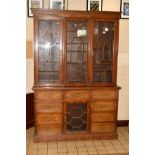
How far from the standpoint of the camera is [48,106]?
3818 millimetres

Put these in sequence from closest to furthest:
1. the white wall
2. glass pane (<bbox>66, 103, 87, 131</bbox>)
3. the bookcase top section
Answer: the bookcase top section → glass pane (<bbox>66, 103, 87, 131</bbox>) → the white wall

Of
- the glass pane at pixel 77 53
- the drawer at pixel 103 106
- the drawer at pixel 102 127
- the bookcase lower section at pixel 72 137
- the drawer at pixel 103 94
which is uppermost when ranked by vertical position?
the glass pane at pixel 77 53

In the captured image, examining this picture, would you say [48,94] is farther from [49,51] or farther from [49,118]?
[49,51]

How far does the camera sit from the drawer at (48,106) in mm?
3803

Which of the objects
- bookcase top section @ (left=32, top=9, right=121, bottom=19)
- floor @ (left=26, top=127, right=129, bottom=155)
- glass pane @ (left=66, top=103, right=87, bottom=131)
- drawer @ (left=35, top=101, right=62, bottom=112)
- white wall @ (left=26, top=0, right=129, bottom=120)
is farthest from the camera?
white wall @ (left=26, top=0, right=129, bottom=120)

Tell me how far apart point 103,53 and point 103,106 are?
2.77 ft

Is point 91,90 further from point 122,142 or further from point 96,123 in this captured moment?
point 122,142

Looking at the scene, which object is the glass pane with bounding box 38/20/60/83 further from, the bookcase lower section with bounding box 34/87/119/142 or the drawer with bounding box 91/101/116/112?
the drawer with bounding box 91/101/116/112

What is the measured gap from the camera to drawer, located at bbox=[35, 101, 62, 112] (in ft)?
12.5

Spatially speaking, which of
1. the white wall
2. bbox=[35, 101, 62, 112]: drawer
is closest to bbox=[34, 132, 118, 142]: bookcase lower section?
bbox=[35, 101, 62, 112]: drawer

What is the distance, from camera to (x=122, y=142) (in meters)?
3.90

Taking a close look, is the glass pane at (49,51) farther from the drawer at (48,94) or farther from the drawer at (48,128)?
the drawer at (48,128)

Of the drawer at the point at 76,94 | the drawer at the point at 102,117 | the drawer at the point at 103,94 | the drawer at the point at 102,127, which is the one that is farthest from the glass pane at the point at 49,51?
the drawer at the point at 102,127

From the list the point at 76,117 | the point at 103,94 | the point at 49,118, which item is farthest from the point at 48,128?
the point at 103,94
